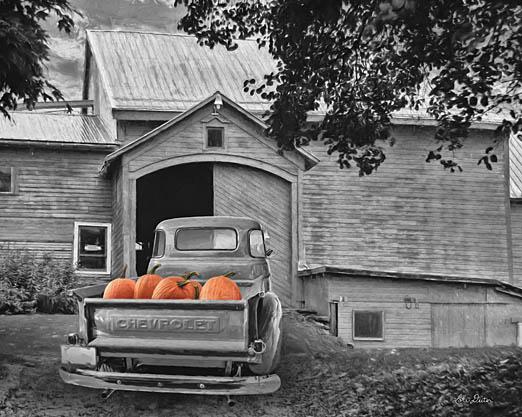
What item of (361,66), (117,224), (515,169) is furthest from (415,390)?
(515,169)

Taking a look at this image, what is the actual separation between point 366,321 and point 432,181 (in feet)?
24.8

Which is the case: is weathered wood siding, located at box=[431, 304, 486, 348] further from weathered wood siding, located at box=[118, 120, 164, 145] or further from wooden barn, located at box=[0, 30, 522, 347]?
weathered wood siding, located at box=[118, 120, 164, 145]

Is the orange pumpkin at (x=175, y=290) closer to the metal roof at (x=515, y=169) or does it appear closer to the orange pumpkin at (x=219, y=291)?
the orange pumpkin at (x=219, y=291)

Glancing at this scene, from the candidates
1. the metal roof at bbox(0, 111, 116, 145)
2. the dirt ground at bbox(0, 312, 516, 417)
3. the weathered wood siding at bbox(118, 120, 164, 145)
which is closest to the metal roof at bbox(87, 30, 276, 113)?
the weathered wood siding at bbox(118, 120, 164, 145)

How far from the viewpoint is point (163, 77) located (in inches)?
974

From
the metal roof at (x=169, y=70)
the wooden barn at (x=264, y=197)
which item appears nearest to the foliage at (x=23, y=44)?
the wooden barn at (x=264, y=197)

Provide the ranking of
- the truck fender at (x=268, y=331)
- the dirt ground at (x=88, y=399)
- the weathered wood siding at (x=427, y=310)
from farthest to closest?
the weathered wood siding at (x=427, y=310) → the dirt ground at (x=88, y=399) → the truck fender at (x=268, y=331)

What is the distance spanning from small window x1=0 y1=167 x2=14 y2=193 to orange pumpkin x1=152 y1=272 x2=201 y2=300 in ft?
46.8

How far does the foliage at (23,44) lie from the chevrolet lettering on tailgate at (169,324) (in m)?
4.04

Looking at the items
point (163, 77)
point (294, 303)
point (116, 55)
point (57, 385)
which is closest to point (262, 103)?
point (163, 77)

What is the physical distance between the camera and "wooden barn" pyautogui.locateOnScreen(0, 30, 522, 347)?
19.2m

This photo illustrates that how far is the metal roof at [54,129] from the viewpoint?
22.6 meters

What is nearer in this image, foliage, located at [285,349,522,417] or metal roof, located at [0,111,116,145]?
foliage, located at [285,349,522,417]

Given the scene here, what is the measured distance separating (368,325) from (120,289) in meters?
10.8
